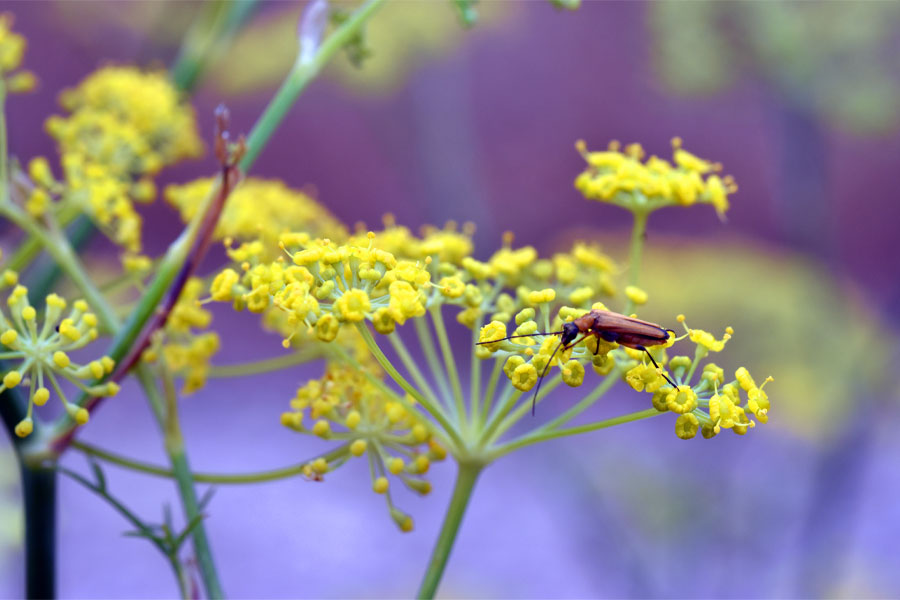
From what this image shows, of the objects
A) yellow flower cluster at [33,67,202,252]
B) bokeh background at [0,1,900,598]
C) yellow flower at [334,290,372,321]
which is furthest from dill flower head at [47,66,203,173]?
bokeh background at [0,1,900,598]

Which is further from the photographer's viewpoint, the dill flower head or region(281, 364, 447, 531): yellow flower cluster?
the dill flower head

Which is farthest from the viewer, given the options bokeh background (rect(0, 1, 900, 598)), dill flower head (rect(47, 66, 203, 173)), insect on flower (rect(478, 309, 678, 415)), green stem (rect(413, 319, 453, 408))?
bokeh background (rect(0, 1, 900, 598))

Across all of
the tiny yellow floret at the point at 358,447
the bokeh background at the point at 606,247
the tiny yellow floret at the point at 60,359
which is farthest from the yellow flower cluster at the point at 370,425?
the bokeh background at the point at 606,247

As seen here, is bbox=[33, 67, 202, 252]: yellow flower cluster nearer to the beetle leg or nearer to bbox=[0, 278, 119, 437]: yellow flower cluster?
bbox=[0, 278, 119, 437]: yellow flower cluster

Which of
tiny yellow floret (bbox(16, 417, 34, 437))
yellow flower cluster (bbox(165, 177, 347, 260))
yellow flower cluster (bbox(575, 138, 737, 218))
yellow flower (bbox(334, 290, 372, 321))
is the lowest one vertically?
tiny yellow floret (bbox(16, 417, 34, 437))

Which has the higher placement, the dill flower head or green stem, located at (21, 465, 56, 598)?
the dill flower head

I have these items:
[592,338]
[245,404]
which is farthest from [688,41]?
[245,404]

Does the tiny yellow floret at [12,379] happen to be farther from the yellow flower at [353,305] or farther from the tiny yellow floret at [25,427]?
the yellow flower at [353,305]

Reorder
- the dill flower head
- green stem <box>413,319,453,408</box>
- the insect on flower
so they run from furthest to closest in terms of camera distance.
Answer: the dill flower head
green stem <box>413,319,453,408</box>
the insect on flower

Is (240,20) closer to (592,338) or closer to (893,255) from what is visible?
(592,338)
